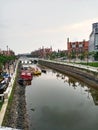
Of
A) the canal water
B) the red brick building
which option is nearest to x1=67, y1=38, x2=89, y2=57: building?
the red brick building

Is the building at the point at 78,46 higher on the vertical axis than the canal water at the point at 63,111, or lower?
higher

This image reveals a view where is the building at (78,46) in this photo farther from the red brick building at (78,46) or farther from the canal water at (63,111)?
the canal water at (63,111)

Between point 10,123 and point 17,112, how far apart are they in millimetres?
4611

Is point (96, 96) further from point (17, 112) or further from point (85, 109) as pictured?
point (17, 112)

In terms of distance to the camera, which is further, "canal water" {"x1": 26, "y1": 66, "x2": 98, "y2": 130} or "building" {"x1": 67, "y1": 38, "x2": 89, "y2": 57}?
"building" {"x1": 67, "y1": 38, "x2": 89, "y2": 57}

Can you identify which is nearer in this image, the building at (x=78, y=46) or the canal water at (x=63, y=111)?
the canal water at (x=63, y=111)

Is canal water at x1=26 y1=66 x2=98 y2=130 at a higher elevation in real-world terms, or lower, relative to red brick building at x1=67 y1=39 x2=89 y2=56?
lower

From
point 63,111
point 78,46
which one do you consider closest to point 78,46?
point 78,46

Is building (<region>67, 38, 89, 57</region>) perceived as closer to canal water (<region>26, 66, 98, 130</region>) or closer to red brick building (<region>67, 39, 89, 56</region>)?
red brick building (<region>67, 39, 89, 56</region>)

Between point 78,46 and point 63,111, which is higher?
point 78,46

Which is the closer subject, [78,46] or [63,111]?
[63,111]

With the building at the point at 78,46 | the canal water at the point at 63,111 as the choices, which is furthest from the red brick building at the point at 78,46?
the canal water at the point at 63,111

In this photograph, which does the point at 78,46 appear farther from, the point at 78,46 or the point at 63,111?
the point at 63,111

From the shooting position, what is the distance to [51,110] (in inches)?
1228
